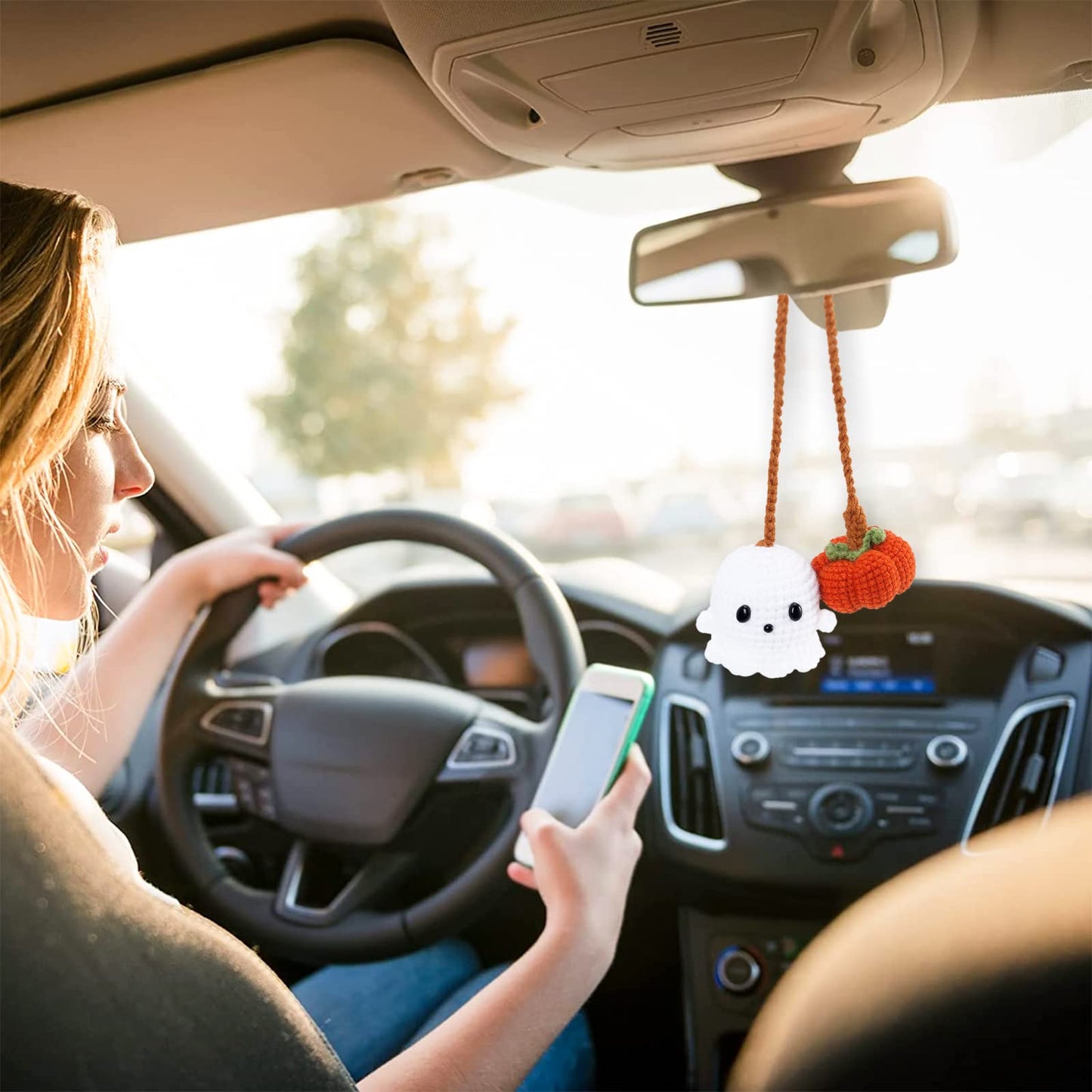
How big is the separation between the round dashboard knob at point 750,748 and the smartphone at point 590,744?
62 cm

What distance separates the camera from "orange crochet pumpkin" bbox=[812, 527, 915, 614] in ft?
3.45

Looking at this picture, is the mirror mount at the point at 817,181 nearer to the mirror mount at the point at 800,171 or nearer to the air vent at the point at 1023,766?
the mirror mount at the point at 800,171

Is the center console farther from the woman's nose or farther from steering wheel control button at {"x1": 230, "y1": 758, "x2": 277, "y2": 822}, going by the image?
the woman's nose

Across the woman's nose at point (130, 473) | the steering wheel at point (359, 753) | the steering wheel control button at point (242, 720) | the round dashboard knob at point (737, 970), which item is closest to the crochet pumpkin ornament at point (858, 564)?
the steering wheel at point (359, 753)

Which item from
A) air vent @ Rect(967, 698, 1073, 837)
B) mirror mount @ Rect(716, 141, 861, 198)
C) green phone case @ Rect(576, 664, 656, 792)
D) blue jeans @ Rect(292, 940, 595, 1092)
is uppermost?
mirror mount @ Rect(716, 141, 861, 198)

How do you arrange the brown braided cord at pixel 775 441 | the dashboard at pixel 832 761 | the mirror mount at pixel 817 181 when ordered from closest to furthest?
the brown braided cord at pixel 775 441
the mirror mount at pixel 817 181
the dashboard at pixel 832 761

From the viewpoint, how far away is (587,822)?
1.33 m

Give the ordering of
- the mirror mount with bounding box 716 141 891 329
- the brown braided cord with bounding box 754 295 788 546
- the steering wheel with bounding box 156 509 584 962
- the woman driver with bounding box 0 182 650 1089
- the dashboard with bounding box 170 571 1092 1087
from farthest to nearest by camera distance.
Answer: the dashboard with bounding box 170 571 1092 1087 → the steering wheel with bounding box 156 509 584 962 → the mirror mount with bounding box 716 141 891 329 → the brown braided cord with bounding box 754 295 788 546 → the woman driver with bounding box 0 182 650 1089

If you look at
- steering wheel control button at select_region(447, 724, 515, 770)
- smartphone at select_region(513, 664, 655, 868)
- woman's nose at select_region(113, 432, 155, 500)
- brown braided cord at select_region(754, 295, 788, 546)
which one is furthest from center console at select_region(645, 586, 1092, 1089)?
woman's nose at select_region(113, 432, 155, 500)

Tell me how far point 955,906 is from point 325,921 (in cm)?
132

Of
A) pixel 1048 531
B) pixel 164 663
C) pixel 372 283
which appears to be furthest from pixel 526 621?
pixel 372 283

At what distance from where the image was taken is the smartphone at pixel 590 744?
150cm

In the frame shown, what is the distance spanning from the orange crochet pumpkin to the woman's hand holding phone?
0.41m

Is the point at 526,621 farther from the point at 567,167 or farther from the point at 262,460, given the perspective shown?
the point at 262,460
